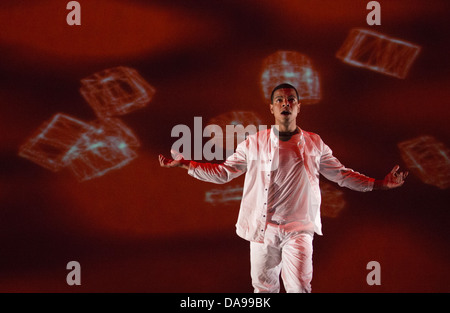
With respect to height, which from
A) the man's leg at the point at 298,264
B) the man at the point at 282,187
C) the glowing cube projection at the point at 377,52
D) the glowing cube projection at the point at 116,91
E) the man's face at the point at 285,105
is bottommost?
the man's leg at the point at 298,264

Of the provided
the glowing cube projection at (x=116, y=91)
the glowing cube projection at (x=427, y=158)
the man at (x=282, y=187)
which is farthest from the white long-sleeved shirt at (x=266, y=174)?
the glowing cube projection at (x=116, y=91)

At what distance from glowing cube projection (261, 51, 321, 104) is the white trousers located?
1114 millimetres

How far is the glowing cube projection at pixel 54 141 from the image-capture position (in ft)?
9.31

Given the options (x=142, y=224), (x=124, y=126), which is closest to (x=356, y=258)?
(x=142, y=224)

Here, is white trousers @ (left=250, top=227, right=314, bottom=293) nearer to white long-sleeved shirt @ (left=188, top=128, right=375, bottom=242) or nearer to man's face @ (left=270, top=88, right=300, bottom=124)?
white long-sleeved shirt @ (left=188, top=128, right=375, bottom=242)

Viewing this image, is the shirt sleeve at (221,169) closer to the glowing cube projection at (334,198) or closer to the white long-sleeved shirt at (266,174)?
the white long-sleeved shirt at (266,174)

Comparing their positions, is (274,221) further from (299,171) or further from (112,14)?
(112,14)

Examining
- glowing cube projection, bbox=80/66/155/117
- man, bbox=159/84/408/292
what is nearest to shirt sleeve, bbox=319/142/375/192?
man, bbox=159/84/408/292

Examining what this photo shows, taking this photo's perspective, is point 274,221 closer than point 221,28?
Yes

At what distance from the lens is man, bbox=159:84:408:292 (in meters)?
2.21

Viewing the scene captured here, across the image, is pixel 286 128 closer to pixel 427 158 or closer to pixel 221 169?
pixel 221 169

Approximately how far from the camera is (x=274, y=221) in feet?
7.40

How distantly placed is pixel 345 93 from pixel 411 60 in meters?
0.56
